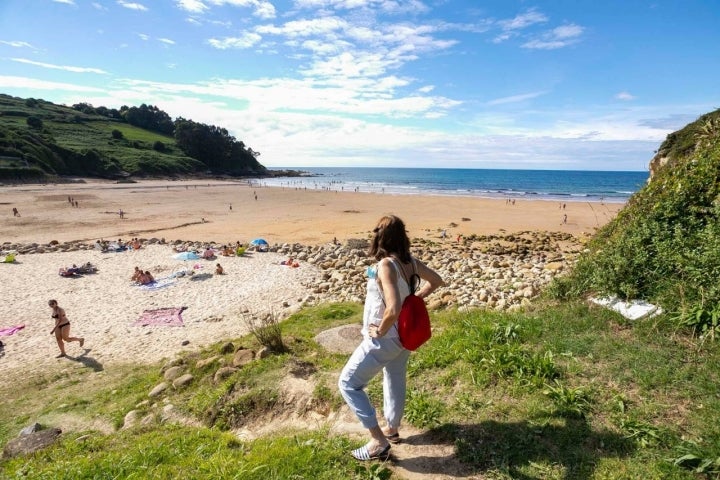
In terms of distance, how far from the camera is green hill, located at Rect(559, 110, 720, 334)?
15.3 feet

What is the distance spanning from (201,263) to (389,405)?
1515 centimetres

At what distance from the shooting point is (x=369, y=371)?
3379 millimetres

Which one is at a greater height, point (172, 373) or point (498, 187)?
point (498, 187)

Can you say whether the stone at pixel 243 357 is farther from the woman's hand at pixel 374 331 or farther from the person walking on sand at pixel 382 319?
the woman's hand at pixel 374 331

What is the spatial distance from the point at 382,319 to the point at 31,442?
5305 mm

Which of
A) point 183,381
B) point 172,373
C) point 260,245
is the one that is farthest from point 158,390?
point 260,245

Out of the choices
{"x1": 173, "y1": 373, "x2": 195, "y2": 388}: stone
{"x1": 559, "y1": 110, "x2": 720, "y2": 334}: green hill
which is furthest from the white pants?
{"x1": 173, "y1": 373, "x2": 195, "y2": 388}: stone

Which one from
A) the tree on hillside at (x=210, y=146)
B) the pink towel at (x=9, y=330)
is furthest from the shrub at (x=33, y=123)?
the pink towel at (x=9, y=330)

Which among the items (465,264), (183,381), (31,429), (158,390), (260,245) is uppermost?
(465,264)

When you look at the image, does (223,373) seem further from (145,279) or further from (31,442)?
(145,279)

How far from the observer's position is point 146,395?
6434mm

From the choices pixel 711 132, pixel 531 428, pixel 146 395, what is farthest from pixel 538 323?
pixel 146 395

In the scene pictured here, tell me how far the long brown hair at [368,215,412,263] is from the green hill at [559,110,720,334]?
3.65 m

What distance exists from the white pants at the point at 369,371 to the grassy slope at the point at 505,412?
1.84 ft
